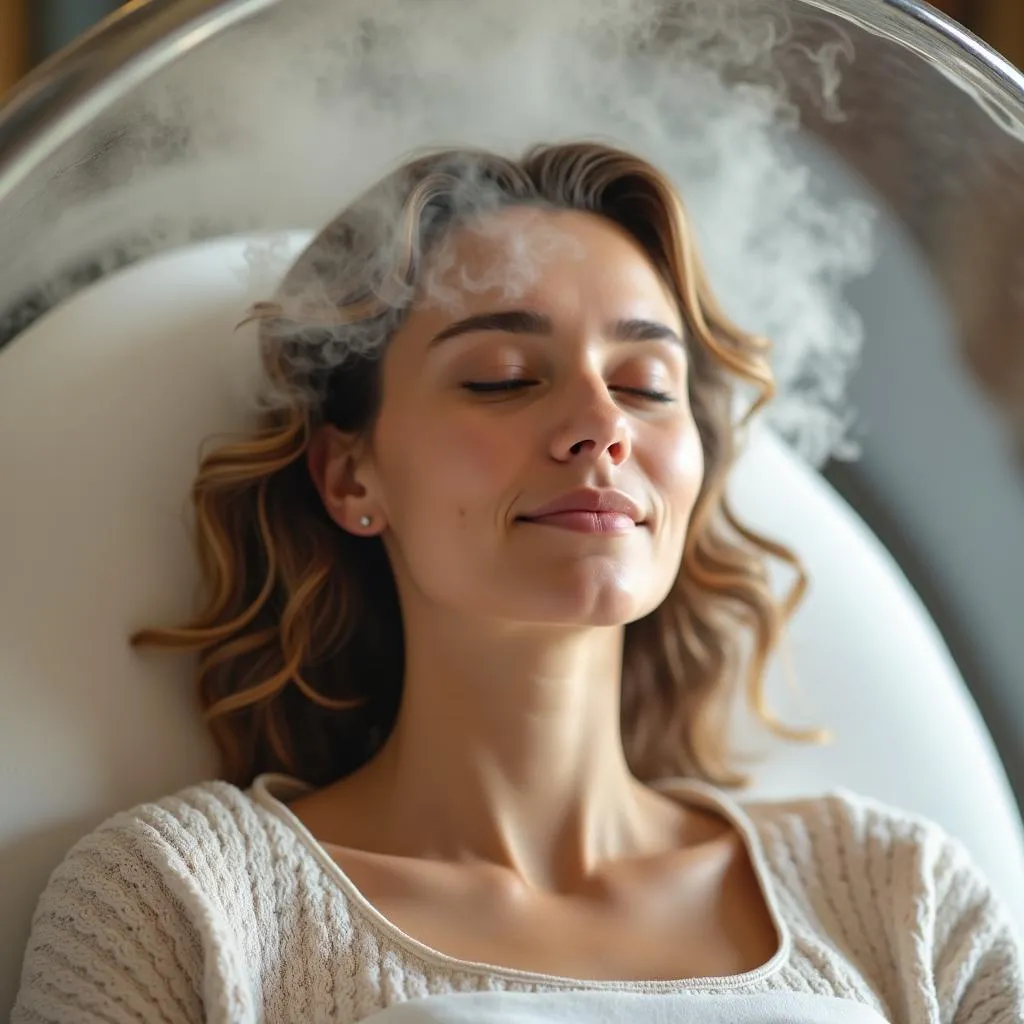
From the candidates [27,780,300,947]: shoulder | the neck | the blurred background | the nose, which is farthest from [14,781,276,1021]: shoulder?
the blurred background

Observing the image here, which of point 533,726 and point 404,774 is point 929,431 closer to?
point 533,726

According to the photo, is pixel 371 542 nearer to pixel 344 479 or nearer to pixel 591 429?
pixel 344 479

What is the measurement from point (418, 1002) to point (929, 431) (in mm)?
861

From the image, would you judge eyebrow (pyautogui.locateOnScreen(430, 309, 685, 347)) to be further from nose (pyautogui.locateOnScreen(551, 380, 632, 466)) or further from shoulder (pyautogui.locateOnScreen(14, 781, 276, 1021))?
shoulder (pyautogui.locateOnScreen(14, 781, 276, 1021))

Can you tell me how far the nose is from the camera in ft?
3.81

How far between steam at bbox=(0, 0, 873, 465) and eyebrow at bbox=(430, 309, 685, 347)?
21 cm

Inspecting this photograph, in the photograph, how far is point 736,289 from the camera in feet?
4.85

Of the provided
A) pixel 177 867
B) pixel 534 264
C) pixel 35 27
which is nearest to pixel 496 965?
pixel 177 867

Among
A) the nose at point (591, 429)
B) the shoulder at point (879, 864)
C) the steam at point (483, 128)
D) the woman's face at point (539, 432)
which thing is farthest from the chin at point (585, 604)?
the steam at point (483, 128)

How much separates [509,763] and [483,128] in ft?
1.94

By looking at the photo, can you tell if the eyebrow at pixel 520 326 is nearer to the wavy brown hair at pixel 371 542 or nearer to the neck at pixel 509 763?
the wavy brown hair at pixel 371 542

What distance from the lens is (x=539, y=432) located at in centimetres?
118

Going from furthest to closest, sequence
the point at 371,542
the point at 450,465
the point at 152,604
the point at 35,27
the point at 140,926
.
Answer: the point at 35,27 < the point at 371,542 < the point at 152,604 < the point at 450,465 < the point at 140,926

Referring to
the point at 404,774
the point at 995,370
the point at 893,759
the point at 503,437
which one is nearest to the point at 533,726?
the point at 404,774
